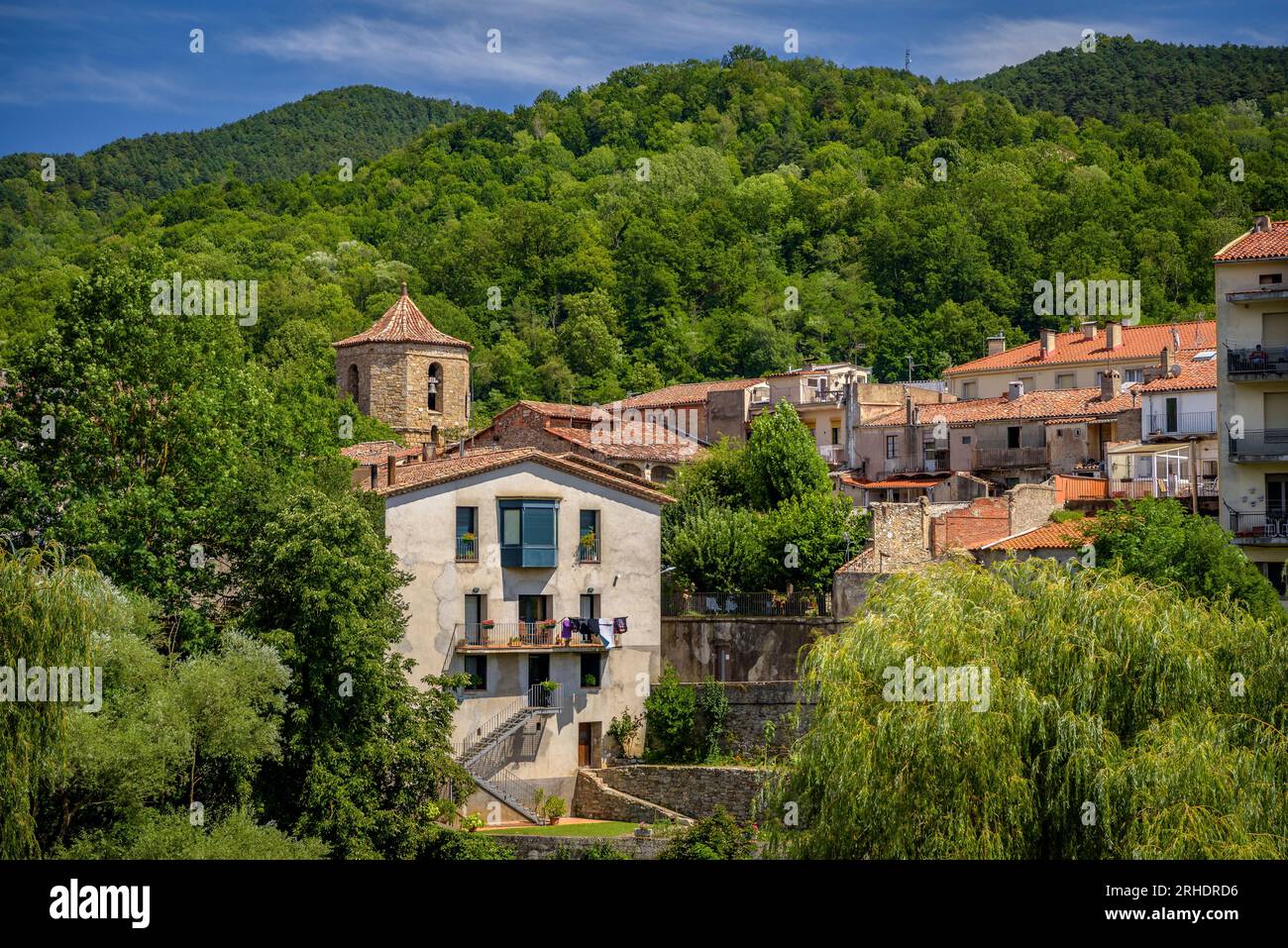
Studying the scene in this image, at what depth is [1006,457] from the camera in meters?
63.8

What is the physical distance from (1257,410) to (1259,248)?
14.4 feet

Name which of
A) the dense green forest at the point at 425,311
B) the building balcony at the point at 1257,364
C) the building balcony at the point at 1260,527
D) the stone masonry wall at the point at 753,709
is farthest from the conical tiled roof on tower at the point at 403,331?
the building balcony at the point at 1260,527

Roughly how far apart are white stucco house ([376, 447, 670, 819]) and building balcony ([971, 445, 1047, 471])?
20015 mm

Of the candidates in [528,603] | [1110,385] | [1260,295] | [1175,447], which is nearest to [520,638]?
[528,603]

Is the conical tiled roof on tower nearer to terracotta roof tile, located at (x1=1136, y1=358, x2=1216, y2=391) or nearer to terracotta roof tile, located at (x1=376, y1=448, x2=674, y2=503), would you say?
terracotta roof tile, located at (x1=1136, y1=358, x2=1216, y2=391)

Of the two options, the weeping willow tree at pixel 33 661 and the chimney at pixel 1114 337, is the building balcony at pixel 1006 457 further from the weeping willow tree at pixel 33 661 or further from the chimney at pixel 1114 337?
the weeping willow tree at pixel 33 661

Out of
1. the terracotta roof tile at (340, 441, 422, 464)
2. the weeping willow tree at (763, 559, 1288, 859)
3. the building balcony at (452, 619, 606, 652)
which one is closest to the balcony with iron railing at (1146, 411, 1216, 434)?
the building balcony at (452, 619, 606, 652)

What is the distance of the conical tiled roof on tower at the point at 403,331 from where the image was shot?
84.1m

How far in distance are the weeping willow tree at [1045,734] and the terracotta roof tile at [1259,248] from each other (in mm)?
20624

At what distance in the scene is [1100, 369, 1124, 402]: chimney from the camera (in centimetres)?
6431

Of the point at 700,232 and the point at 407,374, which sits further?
the point at 700,232

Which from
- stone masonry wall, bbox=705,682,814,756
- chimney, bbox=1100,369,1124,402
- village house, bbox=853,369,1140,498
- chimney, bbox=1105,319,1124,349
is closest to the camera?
stone masonry wall, bbox=705,682,814,756

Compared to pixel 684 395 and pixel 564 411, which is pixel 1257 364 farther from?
pixel 684 395

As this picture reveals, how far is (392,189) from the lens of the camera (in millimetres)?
141375
